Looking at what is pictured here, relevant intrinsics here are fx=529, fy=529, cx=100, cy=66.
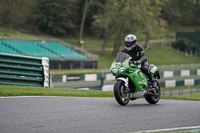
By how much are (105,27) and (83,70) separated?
1520 centimetres

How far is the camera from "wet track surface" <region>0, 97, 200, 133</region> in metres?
8.17

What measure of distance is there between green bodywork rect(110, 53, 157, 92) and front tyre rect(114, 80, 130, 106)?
25cm

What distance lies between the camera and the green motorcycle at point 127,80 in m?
12.0

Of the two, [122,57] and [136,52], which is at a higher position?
[136,52]

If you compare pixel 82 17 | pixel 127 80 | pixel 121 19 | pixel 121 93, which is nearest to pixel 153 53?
pixel 121 19

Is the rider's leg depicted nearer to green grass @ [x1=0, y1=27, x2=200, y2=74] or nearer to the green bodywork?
the green bodywork

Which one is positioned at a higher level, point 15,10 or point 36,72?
point 15,10

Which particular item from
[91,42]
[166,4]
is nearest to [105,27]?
[91,42]

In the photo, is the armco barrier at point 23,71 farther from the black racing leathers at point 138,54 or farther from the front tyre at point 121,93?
the front tyre at point 121,93

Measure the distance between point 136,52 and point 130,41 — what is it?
45 cm

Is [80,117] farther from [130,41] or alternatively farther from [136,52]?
[136,52]

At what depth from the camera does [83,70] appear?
130ft

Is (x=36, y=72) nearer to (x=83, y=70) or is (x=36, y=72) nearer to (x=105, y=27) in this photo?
(x=83, y=70)

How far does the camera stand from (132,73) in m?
12.4
